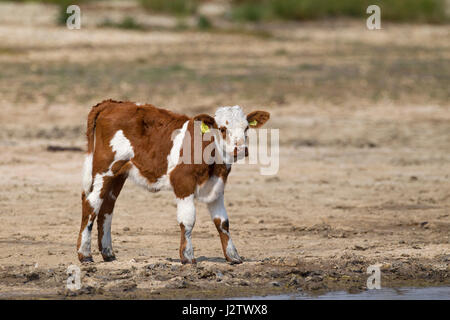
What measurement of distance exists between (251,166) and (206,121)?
5.41m

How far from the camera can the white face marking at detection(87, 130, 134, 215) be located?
793cm

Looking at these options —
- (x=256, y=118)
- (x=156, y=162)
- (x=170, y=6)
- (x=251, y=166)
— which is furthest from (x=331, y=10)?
(x=156, y=162)

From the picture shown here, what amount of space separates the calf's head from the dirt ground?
3.28 feet

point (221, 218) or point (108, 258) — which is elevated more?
point (221, 218)

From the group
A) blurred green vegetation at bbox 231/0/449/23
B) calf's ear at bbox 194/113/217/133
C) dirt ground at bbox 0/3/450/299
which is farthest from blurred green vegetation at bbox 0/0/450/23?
calf's ear at bbox 194/113/217/133

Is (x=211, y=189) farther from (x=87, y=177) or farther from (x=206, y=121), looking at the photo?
(x=87, y=177)

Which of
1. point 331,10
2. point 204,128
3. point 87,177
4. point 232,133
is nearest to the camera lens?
point 232,133

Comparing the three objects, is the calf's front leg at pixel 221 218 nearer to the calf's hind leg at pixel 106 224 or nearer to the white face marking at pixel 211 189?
the white face marking at pixel 211 189

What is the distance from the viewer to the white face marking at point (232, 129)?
7.56m

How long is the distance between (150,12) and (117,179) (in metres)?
24.3

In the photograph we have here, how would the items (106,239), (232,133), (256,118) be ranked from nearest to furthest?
(232,133) < (256,118) < (106,239)

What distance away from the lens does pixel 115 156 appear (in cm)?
796
